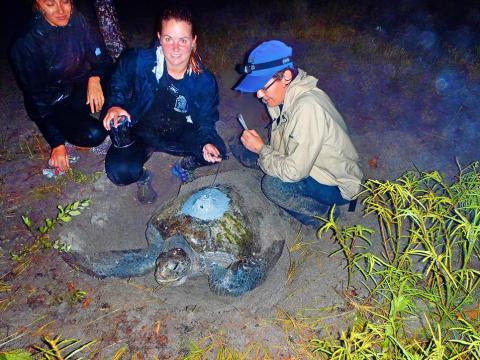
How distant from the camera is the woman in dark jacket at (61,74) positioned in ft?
8.04

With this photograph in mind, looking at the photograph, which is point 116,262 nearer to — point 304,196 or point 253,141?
point 253,141

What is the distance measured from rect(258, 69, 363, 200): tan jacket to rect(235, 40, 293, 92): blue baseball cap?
0.17 metres

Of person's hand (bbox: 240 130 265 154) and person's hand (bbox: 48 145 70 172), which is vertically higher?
person's hand (bbox: 240 130 265 154)

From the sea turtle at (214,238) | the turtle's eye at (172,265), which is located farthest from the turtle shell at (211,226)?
the turtle's eye at (172,265)

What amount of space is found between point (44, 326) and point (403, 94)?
14.1 ft

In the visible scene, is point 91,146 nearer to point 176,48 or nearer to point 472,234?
point 176,48

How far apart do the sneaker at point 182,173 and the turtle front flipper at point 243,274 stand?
1.00 m

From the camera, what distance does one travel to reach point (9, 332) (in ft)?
6.55

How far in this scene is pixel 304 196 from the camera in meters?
2.60

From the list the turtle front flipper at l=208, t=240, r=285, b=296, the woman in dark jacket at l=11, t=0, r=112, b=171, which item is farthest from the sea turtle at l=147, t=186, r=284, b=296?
the woman in dark jacket at l=11, t=0, r=112, b=171

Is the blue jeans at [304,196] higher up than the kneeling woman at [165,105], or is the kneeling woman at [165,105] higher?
the kneeling woman at [165,105]

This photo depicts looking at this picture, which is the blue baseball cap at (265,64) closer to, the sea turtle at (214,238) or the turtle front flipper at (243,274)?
the sea turtle at (214,238)

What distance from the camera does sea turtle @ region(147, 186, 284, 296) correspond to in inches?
93.5

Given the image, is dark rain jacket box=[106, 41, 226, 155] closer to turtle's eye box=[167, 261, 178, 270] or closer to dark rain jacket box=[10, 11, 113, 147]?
dark rain jacket box=[10, 11, 113, 147]
